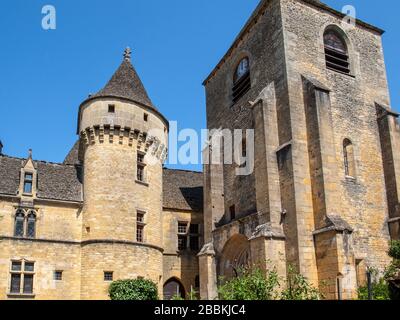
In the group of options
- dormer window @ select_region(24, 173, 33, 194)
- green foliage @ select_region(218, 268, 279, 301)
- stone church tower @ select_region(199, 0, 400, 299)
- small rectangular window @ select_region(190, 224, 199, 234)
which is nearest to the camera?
green foliage @ select_region(218, 268, 279, 301)

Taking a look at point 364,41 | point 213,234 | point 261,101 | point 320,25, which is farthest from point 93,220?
point 364,41

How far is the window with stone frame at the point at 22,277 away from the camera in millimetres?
20094

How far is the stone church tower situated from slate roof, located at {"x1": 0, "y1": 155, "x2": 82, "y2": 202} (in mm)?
7128

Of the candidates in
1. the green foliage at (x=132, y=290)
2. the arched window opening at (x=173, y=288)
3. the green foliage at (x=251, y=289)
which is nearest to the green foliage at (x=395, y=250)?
the green foliage at (x=251, y=289)

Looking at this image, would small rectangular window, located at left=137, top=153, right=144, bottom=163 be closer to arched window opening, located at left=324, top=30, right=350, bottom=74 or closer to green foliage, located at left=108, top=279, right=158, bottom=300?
green foliage, located at left=108, top=279, right=158, bottom=300

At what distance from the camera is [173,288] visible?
25.1 m

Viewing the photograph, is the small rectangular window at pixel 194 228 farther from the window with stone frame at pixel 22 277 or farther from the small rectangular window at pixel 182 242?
the window with stone frame at pixel 22 277

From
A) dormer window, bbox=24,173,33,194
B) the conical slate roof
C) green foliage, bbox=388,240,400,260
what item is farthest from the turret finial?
green foliage, bbox=388,240,400,260

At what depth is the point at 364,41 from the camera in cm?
2336

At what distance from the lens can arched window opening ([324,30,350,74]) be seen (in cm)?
2172

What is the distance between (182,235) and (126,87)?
913cm

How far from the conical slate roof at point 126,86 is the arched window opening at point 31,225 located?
6.87 metres

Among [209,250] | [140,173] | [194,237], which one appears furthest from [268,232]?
[194,237]

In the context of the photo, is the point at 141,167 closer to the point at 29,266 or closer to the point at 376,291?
the point at 29,266
